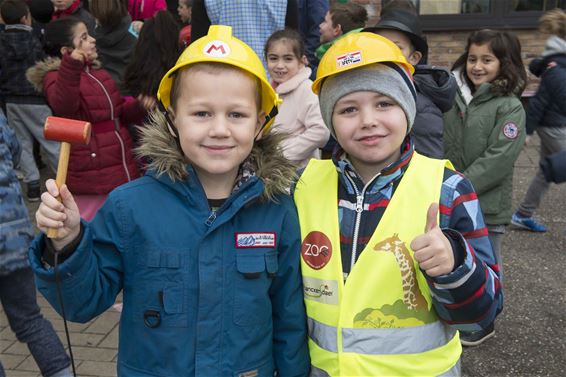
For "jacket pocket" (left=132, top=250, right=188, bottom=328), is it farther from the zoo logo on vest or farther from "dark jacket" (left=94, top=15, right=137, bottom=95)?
"dark jacket" (left=94, top=15, right=137, bottom=95)

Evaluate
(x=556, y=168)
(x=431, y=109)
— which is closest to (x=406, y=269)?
(x=556, y=168)

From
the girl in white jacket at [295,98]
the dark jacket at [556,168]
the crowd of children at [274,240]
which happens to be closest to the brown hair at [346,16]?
the girl in white jacket at [295,98]

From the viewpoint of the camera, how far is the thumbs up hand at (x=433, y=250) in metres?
1.62

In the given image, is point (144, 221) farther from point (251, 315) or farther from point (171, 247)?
point (251, 315)

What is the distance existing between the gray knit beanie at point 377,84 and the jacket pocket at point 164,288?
69 centimetres

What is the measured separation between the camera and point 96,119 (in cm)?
412

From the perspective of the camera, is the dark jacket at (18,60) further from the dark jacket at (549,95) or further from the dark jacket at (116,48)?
the dark jacket at (549,95)

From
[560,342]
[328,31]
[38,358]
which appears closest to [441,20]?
[328,31]

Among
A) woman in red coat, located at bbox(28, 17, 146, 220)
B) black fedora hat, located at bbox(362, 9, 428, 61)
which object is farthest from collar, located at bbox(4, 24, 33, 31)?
black fedora hat, located at bbox(362, 9, 428, 61)

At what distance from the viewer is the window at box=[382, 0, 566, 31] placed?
342 inches

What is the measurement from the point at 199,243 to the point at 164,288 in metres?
0.17

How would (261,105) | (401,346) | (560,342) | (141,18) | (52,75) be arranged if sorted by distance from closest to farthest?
(401,346) → (261,105) → (560,342) → (52,75) → (141,18)

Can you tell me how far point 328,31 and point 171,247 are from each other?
4134 mm

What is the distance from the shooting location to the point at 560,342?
12.4 ft
